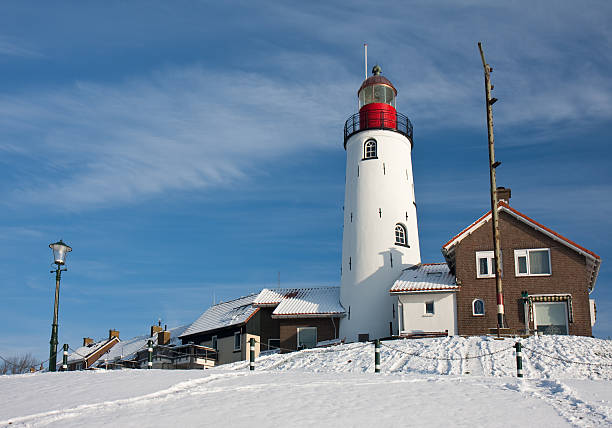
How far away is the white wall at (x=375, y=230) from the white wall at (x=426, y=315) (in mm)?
2161

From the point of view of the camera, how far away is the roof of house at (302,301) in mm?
40875

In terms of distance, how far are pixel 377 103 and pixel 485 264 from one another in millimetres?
13283

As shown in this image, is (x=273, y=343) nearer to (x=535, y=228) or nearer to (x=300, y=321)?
(x=300, y=321)

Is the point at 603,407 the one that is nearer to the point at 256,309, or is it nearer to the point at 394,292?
the point at 394,292

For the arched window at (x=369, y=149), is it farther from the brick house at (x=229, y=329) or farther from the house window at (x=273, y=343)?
the house window at (x=273, y=343)

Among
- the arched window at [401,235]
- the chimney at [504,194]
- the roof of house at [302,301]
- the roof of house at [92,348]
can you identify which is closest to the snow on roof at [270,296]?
the roof of house at [302,301]

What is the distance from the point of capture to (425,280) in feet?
122

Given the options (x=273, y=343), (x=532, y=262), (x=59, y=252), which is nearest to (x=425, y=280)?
(x=532, y=262)

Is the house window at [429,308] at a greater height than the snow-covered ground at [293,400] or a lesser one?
greater

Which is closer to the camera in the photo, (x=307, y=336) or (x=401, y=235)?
(x=307, y=336)

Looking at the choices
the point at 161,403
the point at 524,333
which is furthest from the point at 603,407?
the point at 524,333

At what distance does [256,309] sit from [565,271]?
18.6 metres

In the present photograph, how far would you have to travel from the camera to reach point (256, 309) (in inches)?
1690

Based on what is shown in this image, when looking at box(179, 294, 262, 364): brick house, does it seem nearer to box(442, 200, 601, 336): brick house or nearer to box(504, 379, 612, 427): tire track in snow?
box(442, 200, 601, 336): brick house
